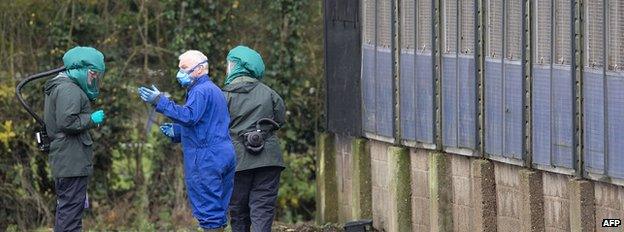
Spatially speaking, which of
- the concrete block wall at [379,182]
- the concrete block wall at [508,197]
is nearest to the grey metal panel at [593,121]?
the concrete block wall at [508,197]

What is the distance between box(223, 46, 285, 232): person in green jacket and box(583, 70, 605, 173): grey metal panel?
2609 mm

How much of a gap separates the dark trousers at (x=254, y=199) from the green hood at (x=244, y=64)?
73cm

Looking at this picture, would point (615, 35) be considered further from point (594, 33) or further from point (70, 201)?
point (70, 201)

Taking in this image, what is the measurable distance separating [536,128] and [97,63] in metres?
3.42

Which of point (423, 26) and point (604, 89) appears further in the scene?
point (423, 26)

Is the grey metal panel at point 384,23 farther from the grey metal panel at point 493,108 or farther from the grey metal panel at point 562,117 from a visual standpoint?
the grey metal panel at point 562,117

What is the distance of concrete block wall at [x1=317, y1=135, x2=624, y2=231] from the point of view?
973 centimetres

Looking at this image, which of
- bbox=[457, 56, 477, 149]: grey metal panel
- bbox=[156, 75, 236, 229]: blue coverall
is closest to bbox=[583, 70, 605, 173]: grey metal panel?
bbox=[457, 56, 477, 149]: grey metal panel

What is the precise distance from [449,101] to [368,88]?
1.80m

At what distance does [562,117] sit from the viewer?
995 cm

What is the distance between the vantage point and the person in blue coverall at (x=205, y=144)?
1030cm

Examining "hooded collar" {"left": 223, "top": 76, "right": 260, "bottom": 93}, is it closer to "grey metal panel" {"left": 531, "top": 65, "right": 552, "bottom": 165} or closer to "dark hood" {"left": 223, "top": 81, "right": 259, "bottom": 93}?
"dark hood" {"left": 223, "top": 81, "right": 259, "bottom": 93}

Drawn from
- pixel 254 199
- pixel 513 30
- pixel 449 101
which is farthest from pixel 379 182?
pixel 513 30

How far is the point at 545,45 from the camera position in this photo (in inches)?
398
